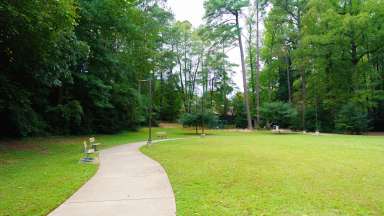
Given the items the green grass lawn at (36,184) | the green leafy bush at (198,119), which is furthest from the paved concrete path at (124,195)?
the green leafy bush at (198,119)

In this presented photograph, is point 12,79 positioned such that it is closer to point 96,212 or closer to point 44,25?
point 44,25

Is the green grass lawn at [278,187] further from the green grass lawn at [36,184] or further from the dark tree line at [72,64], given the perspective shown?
the dark tree line at [72,64]

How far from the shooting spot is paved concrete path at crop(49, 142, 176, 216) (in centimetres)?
429

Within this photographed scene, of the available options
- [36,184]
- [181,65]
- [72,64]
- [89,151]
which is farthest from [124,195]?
[181,65]

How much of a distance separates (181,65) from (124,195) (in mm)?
41809

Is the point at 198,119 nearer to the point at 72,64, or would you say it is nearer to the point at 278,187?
the point at 72,64

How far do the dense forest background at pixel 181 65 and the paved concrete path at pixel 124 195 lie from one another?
7.01 metres

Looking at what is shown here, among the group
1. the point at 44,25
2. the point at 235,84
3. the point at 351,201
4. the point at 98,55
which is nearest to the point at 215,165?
the point at 351,201

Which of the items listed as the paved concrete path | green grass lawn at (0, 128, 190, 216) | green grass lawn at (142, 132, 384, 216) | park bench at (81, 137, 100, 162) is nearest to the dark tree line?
park bench at (81, 137, 100, 162)

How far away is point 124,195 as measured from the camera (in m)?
5.19

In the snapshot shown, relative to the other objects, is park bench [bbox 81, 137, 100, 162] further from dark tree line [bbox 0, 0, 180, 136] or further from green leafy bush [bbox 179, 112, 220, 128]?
green leafy bush [bbox 179, 112, 220, 128]

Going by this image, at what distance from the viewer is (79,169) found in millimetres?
7910

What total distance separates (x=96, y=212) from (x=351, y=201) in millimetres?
4057

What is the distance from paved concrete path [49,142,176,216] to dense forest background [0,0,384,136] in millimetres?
7014
